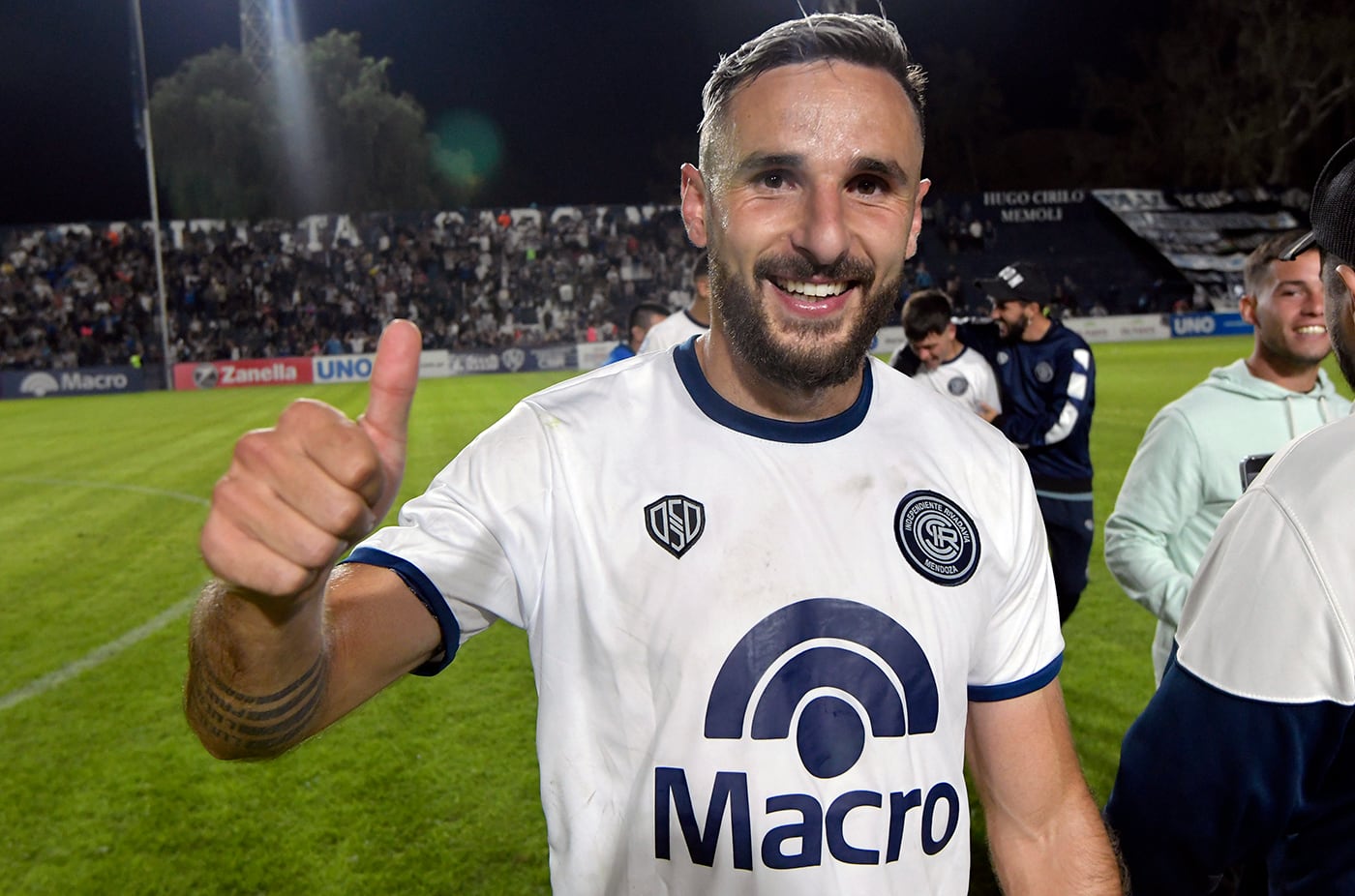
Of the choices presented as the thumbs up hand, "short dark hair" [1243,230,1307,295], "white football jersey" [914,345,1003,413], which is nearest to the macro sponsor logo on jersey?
the thumbs up hand

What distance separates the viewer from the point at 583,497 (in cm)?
174

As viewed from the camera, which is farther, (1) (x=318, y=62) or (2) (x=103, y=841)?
(1) (x=318, y=62)

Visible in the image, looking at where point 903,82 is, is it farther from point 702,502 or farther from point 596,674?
point 596,674

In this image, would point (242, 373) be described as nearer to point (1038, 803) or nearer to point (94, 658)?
point (94, 658)

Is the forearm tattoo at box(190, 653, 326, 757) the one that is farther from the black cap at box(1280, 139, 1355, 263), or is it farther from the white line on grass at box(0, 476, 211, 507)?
the white line on grass at box(0, 476, 211, 507)

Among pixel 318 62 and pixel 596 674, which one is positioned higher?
pixel 318 62

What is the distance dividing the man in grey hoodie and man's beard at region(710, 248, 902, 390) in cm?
193

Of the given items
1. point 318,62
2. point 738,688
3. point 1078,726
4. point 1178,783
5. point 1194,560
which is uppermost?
point 318,62

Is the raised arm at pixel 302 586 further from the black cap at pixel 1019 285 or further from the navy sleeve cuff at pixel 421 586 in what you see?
the black cap at pixel 1019 285

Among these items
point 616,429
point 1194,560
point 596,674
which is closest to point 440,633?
point 596,674

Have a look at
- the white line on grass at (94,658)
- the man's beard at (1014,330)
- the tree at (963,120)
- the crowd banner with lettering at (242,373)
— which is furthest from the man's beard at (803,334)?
the tree at (963,120)

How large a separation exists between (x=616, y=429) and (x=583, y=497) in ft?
0.48

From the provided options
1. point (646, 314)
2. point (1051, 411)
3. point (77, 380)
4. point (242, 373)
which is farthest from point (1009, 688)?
point (77, 380)

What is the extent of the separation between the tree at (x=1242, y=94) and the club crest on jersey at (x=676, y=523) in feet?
167
